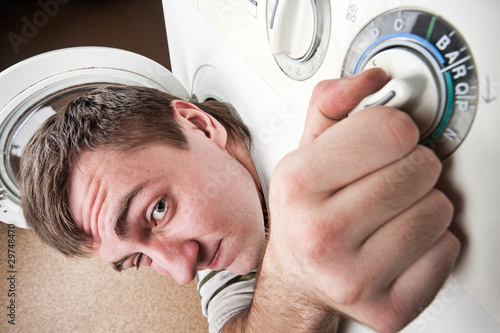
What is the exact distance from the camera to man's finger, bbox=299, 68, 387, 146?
259 mm

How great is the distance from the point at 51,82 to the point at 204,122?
18.5 inches

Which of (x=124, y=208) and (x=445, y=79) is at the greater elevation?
(x=445, y=79)

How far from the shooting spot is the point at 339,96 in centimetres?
27

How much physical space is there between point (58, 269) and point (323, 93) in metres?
1.42

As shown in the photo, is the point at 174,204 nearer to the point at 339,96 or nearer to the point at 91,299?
the point at 339,96

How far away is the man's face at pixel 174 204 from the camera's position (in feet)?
2.02

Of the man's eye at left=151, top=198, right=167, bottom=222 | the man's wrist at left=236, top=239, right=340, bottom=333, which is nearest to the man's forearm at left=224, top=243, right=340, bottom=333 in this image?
the man's wrist at left=236, top=239, right=340, bottom=333

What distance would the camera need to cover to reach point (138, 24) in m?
1.77

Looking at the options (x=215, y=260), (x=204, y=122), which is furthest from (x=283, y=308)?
(x=204, y=122)

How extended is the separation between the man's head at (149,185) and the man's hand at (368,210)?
340mm

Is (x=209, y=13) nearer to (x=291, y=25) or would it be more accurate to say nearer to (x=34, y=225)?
(x=291, y=25)

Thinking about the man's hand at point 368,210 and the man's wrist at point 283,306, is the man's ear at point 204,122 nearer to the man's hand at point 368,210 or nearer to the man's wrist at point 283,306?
the man's wrist at point 283,306

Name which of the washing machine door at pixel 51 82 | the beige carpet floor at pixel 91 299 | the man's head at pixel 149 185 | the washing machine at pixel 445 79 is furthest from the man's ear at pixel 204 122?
the beige carpet floor at pixel 91 299

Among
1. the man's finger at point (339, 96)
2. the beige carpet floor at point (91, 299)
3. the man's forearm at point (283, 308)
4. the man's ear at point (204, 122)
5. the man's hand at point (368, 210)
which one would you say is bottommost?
the beige carpet floor at point (91, 299)
